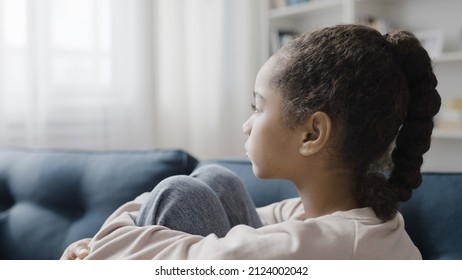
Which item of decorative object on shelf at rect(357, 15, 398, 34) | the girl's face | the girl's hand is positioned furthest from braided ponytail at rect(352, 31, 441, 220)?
decorative object on shelf at rect(357, 15, 398, 34)

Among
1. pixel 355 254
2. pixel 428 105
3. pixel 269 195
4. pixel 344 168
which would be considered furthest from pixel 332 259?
pixel 269 195

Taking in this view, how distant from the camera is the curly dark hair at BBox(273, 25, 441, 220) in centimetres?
70

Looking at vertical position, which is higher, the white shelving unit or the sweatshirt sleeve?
the white shelving unit

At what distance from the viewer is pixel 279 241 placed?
2.12ft

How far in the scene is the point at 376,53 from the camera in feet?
2.33

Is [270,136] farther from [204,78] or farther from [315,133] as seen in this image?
[204,78]

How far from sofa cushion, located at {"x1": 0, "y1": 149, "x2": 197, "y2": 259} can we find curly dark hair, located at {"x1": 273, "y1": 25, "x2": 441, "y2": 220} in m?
0.47

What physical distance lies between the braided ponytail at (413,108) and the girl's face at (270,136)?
0.16 meters

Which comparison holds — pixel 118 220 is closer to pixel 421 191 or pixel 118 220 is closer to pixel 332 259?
pixel 332 259

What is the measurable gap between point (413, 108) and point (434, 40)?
1583 millimetres

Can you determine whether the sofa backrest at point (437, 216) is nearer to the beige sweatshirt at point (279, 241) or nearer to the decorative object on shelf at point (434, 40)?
the beige sweatshirt at point (279, 241)

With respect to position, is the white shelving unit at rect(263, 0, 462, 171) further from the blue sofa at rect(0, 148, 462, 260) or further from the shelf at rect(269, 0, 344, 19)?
the blue sofa at rect(0, 148, 462, 260)

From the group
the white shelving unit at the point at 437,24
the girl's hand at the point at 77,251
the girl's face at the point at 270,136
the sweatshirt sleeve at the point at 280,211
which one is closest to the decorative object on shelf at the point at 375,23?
the white shelving unit at the point at 437,24

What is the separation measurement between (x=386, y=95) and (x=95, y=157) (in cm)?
71
